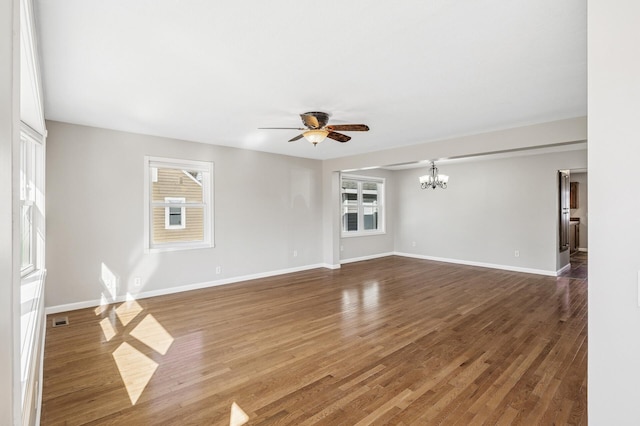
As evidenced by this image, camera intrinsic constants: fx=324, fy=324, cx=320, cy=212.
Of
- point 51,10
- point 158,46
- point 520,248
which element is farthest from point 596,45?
point 520,248

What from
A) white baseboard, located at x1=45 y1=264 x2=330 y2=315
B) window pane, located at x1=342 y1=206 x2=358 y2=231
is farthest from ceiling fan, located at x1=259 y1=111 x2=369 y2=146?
window pane, located at x1=342 y1=206 x2=358 y2=231

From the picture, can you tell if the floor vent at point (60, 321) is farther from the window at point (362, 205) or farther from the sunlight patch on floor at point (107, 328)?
the window at point (362, 205)

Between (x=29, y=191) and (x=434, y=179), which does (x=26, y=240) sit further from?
(x=434, y=179)

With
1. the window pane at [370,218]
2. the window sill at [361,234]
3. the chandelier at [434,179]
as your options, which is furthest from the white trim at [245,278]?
the chandelier at [434,179]

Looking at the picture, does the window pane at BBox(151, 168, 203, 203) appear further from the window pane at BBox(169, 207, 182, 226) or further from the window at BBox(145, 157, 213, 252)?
the window pane at BBox(169, 207, 182, 226)

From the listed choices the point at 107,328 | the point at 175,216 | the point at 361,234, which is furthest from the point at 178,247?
the point at 361,234

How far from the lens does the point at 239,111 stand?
12.0 ft

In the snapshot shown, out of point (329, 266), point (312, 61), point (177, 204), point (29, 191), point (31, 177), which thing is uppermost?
point (312, 61)

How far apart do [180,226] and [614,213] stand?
17.4 feet

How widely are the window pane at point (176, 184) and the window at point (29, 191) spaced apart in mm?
1442

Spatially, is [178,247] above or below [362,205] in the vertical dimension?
below

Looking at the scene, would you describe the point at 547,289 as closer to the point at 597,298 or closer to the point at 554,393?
the point at 554,393

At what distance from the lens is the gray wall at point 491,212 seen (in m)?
6.36

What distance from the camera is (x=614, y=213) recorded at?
1185mm
